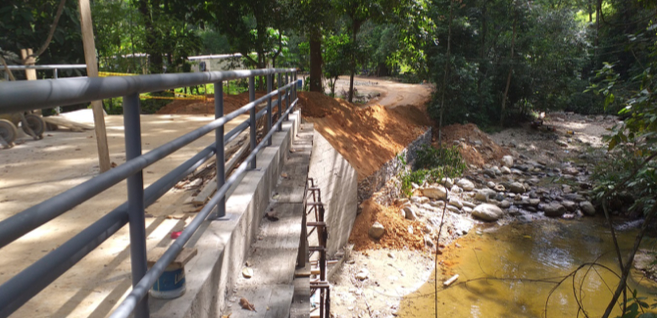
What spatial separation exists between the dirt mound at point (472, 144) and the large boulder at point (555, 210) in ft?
11.5

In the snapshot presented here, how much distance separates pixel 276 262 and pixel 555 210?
12102mm

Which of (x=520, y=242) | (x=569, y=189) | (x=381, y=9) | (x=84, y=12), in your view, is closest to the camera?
(x=84, y=12)

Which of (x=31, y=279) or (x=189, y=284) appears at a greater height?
(x=31, y=279)

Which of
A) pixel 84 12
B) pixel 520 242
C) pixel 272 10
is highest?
pixel 272 10

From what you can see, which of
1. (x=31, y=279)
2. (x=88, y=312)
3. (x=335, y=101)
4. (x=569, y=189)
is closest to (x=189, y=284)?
(x=88, y=312)

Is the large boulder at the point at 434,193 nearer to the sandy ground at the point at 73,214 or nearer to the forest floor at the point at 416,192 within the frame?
the forest floor at the point at 416,192

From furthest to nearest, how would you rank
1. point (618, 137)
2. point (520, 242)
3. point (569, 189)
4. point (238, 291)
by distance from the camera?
point (569, 189)
point (520, 242)
point (618, 137)
point (238, 291)

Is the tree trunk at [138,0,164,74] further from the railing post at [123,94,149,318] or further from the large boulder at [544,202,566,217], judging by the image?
the railing post at [123,94,149,318]

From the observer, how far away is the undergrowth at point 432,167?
1353 cm

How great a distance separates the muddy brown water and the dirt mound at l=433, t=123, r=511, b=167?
425 cm

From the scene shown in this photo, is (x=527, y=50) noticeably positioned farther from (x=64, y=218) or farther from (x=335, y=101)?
(x=64, y=218)

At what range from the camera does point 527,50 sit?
19.7 m

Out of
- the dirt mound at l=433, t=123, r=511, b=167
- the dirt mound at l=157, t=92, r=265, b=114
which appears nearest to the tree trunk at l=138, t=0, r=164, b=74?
the dirt mound at l=157, t=92, r=265, b=114

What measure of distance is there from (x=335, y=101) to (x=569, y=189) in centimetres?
797
